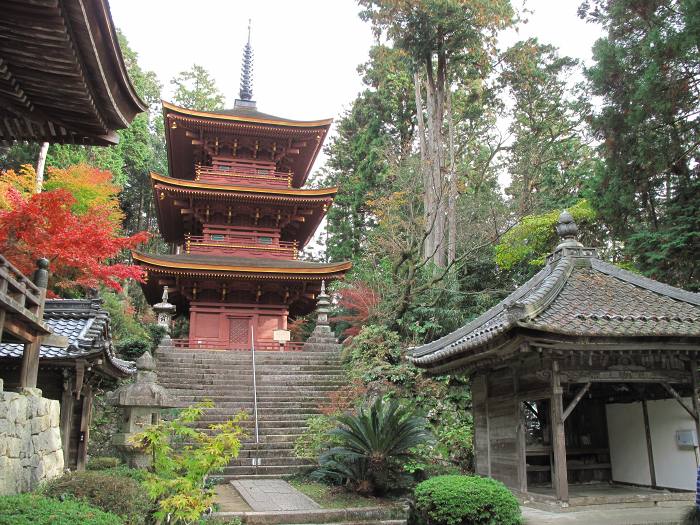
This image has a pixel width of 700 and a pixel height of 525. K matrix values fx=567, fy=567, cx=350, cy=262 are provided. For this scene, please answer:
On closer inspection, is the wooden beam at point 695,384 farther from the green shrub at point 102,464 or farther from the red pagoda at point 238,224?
the red pagoda at point 238,224

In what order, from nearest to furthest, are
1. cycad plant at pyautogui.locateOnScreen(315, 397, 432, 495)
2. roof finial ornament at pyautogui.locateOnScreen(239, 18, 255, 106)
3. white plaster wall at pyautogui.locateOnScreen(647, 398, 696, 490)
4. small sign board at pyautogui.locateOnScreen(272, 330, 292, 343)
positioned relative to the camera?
white plaster wall at pyautogui.locateOnScreen(647, 398, 696, 490) < cycad plant at pyautogui.locateOnScreen(315, 397, 432, 495) < small sign board at pyautogui.locateOnScreen(272, 330, 292, 343) < roof finial ornament at pyautogui.locateOnScreen(239, 18, 255, 106)

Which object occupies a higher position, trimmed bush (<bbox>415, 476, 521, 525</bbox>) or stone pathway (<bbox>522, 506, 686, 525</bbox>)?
trimmed bush (<bbox>415, 476, 521, 525</bbox>)

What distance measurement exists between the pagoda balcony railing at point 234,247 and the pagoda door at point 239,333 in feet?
8.60

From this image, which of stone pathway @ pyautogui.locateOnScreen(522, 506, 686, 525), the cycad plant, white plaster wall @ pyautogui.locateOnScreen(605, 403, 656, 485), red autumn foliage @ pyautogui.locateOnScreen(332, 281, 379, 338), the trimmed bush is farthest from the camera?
red autumn foliage @ pyautogui.locateOnScreen(332, 281, 379, 338)

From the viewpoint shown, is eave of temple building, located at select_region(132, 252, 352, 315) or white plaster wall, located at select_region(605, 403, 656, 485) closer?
white plaster wall, located at select_region(605, 403, 656, 485)

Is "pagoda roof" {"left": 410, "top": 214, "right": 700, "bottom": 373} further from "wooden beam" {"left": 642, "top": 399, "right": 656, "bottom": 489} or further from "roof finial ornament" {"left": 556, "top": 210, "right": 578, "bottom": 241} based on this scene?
"wooden beam" {"left": 642, "top": 399, "right": 656, "bottom": 489}

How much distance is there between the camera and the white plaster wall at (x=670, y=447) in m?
8.09

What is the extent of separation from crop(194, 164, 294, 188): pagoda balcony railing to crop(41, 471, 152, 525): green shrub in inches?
686

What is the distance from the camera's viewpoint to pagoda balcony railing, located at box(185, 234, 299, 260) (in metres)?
22.1

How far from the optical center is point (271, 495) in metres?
9.50

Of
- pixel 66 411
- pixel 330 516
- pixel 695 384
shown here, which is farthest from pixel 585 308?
pixel 66 411

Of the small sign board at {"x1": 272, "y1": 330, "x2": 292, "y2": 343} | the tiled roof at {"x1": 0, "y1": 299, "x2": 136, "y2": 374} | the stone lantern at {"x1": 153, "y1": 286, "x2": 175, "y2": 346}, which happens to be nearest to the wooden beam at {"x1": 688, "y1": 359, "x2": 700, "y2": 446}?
the tiled roof at {"x1": 0, "y1": 299, "x2": 136, "y2": 374}

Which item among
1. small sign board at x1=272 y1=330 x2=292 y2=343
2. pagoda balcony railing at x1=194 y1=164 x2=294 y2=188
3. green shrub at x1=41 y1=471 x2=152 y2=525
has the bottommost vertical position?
green shrub at x1=41 y1=471 x2=152 y2=525

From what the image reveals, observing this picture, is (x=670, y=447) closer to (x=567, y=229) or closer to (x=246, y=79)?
(x=567, y=229)
